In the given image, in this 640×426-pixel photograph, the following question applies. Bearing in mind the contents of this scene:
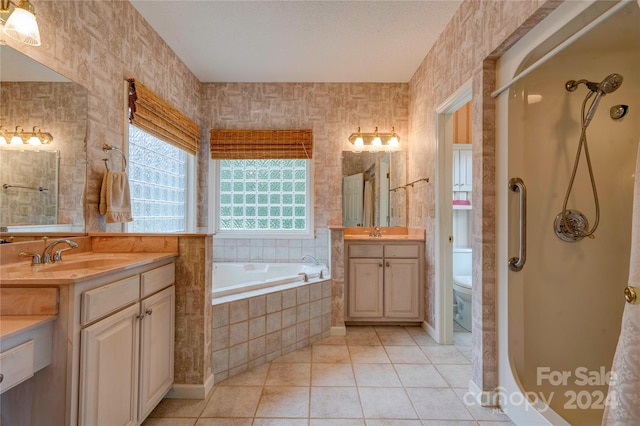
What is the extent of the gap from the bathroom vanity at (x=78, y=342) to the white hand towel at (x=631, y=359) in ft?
5.37

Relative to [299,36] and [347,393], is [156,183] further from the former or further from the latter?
[347,393]

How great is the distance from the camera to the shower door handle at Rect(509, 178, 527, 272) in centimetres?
148

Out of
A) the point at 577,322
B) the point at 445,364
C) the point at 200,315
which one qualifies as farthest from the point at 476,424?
the point at 200,315

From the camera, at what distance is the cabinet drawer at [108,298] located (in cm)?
105

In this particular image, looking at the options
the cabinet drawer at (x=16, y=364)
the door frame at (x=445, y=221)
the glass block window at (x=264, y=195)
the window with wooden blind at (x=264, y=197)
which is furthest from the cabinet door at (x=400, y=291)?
the cabinet drawer at (x=16, y=364)

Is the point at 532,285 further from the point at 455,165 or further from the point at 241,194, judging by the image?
the point at 241,194

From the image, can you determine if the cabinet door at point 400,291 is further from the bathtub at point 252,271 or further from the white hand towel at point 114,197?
the white hand towel at point 114,197

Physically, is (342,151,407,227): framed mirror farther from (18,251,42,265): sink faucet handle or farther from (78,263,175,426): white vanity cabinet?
(18,251,42,265): sink faucet handle

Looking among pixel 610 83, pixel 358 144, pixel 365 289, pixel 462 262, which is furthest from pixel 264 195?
pixel 610 83

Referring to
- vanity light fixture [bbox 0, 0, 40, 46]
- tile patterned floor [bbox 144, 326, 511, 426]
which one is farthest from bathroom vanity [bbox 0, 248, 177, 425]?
vanity light fixture [bbox 0, 0, 40, 46]

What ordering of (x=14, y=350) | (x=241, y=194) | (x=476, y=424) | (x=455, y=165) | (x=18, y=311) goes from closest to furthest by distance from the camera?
1. (x=14, y=350)
2. (x=18, y=311)
3. (x=476, y=424)
4. (x=455, y=165)
5. (x=241, y=194)

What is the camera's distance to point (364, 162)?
3.27 m

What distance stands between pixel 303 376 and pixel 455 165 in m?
2.55

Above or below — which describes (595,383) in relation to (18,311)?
below
